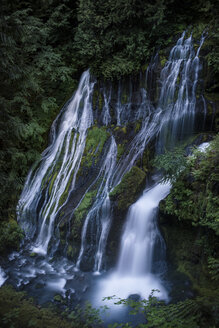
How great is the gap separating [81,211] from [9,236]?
2555 mm

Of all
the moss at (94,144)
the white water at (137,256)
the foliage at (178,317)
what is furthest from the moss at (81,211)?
→ the foliage at (178,317)

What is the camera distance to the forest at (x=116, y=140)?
448 centimetres

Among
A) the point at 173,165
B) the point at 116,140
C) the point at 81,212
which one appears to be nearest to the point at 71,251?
the point at 81,212

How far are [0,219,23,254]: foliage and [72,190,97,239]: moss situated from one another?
2018 mm

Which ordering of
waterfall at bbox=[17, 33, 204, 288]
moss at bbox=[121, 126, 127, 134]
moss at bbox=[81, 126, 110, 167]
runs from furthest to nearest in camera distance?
1. moss at bbox=[121, 126, 127, 134]
2. moss at bbox=[81, 126, 110, 167]
3. waterfall at bbox=[17, 33, 204, 288]

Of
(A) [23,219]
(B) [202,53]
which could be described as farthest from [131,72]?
(A) [23,219]

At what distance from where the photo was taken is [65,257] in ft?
24.7

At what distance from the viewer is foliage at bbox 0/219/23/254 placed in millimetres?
7652

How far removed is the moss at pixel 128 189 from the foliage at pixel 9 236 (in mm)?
3506

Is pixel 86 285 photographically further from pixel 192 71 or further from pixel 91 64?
pixel 91 64

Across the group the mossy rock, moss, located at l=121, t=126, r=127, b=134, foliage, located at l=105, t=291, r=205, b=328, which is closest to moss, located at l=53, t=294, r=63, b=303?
the mossy rock

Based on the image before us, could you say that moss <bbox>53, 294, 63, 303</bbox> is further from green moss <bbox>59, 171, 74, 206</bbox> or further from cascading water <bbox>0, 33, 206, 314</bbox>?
green moss <bbox>59, 171, 74, 206</bbox>

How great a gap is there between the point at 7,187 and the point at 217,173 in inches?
186

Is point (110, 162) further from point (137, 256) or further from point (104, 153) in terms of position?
point (137, 256)
